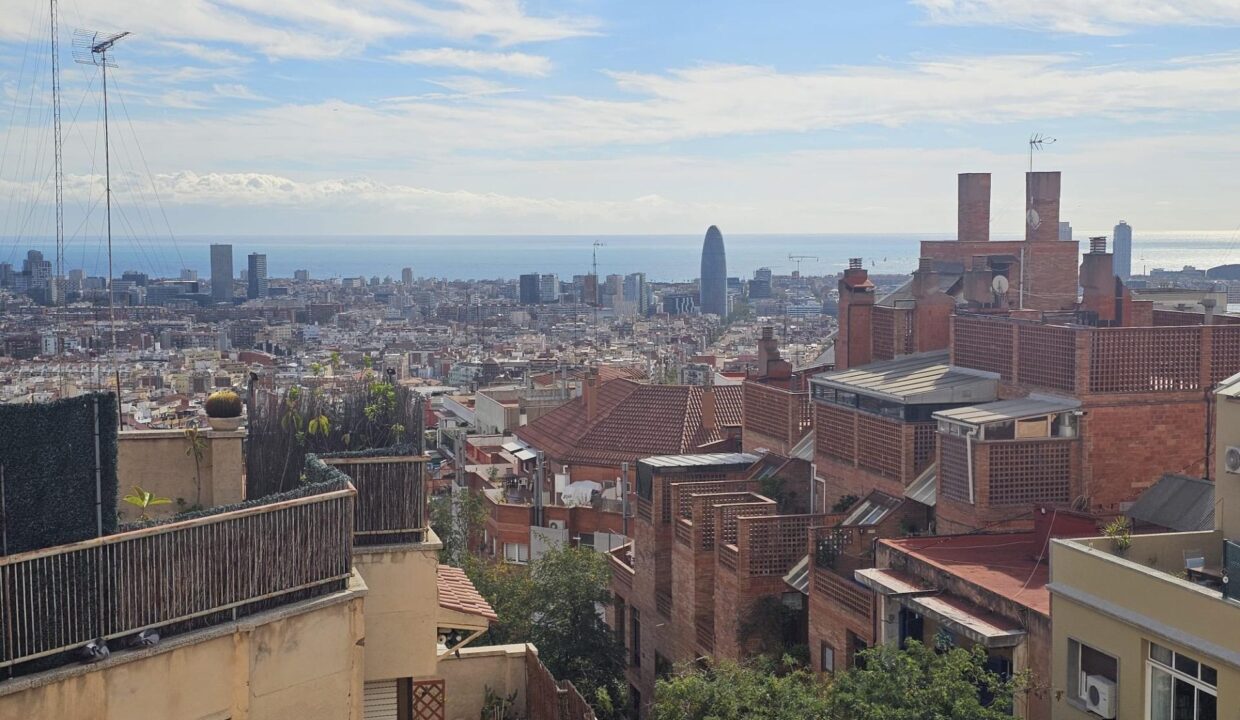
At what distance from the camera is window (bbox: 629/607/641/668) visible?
23328 mm

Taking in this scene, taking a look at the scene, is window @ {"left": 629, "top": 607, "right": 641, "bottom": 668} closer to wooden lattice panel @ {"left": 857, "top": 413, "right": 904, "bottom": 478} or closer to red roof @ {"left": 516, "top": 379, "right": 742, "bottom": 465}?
wooden lattice panel @ {"left": 857, "top": 413, "right": 904, "bottom": 478}

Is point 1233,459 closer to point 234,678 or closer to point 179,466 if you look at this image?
point 234,678

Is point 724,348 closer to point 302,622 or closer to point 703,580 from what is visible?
point 703,580

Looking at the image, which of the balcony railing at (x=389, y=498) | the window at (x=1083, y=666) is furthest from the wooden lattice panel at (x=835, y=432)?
the balcony railing at (x=389, y=498)

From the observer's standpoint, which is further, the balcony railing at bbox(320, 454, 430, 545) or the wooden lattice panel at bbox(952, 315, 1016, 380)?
the wooden lattice panel at bbox(952, 315, 1016, 380)

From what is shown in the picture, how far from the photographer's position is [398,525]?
11.8m

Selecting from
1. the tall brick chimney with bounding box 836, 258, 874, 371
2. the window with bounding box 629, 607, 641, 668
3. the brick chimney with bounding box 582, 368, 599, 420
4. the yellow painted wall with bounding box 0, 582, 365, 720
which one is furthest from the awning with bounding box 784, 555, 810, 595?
the brick chimney with bounding box 582, 368, 599, 420

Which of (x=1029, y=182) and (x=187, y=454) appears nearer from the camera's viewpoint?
(x=187, y=454)

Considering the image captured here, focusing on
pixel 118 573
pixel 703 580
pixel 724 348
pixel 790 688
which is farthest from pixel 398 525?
pixel 724 348

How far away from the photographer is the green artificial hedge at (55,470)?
27.7 feet

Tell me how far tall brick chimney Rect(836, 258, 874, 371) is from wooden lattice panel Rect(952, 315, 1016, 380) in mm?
3847

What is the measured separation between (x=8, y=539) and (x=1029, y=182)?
1026 inches

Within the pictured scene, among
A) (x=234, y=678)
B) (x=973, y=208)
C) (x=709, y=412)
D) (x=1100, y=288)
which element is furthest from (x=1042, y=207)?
(x=234, y=678)

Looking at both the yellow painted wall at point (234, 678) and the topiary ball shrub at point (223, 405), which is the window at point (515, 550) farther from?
the yellow painted wall at point (234, 678)
